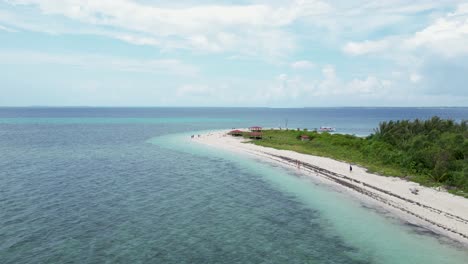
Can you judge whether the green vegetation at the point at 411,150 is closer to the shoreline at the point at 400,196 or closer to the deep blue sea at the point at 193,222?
the shoreline at the point at 400,196

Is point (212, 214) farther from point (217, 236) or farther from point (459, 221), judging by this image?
point (459, 221)

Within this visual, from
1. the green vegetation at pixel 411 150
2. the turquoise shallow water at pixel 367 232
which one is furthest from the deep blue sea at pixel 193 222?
the green vegetation at pixel 411 150

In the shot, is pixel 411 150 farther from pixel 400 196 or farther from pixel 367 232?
pixel 367 232

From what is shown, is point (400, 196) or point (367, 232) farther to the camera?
point (400, 196)

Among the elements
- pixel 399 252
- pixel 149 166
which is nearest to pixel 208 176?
pixel 149 166

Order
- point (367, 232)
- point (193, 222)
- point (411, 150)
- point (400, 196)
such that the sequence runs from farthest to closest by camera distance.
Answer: point (411, 150)
point (400, 196)
point (193, 222)
point (367, 232)

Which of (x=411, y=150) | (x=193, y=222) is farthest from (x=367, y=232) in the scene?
(x=411, y=150)
